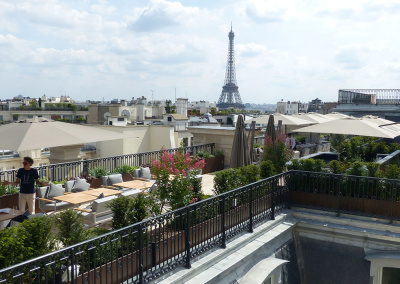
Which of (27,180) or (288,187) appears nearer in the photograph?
(27,180)

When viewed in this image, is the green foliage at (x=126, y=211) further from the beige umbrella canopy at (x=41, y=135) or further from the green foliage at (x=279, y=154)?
the green foliage at (x=279, y=154)

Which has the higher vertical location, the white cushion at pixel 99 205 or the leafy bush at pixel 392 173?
the leafy bush at pixel 392 173

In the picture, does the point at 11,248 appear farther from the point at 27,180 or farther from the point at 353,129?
the point at 353,129

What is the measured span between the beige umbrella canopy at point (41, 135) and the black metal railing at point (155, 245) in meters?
3.95

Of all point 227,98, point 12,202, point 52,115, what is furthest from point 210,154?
point 227,98

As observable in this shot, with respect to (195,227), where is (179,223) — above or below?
above

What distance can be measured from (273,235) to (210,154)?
7.95m

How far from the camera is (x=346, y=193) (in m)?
8.85

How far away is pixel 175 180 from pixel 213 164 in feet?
27.1

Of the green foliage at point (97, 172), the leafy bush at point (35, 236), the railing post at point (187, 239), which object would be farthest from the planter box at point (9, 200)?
the railing post at point (187, 239)

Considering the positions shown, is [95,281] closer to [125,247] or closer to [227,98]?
[125,247]

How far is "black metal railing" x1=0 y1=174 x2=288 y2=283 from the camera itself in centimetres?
436

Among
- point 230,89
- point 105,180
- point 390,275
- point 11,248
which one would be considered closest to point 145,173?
point 105,180

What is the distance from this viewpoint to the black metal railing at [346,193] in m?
8.26
